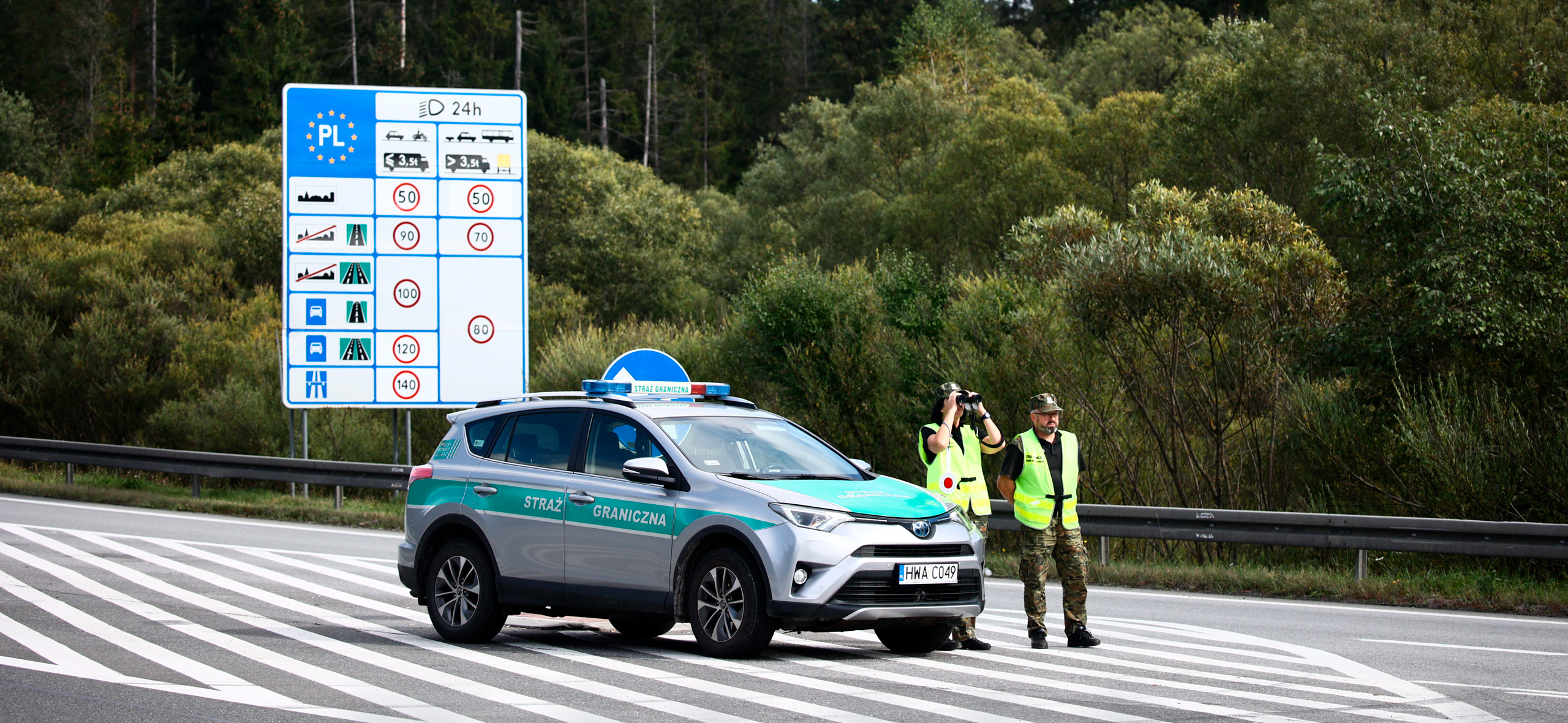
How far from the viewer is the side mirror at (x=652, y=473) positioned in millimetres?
9492

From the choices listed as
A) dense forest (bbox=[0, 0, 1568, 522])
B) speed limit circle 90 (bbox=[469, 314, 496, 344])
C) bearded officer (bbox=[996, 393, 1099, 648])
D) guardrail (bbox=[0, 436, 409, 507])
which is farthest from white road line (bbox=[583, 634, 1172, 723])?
guardrail (bbox=[0, 436, 409, 507])

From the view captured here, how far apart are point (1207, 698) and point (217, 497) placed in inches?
807

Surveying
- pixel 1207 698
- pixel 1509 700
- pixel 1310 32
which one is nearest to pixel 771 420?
pixel 1207 698

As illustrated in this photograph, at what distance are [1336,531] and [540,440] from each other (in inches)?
329

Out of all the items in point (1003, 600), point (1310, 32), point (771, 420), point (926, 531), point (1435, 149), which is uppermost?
point (1310, 32)

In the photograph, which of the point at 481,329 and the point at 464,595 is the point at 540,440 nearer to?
the point at 464,595

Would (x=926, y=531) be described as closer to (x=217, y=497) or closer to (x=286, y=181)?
(x=286, y=181)

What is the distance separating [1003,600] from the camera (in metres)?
14.1

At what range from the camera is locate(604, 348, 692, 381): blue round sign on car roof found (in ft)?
45.6

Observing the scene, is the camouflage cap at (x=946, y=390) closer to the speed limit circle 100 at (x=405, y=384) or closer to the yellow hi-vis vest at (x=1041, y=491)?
the yellow hi-vis vest at (x=1041, y=491)

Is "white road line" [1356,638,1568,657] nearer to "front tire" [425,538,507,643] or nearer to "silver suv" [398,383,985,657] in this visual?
"silver suv" [398,383,985,657]

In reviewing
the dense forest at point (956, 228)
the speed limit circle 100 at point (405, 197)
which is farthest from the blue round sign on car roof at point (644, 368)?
the speed limit circle 100 at point (405, 197)

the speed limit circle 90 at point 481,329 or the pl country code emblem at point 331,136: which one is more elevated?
the pl country code emblem at point 331,136

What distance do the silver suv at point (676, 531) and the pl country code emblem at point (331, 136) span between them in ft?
38.7
